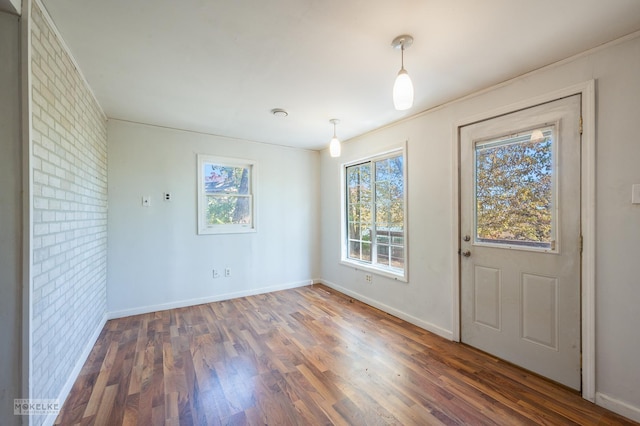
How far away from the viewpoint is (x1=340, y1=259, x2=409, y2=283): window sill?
333 cm

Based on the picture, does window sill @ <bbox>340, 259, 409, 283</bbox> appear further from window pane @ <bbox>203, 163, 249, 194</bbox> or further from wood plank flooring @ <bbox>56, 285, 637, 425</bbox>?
window pane @ <bbox>203, 163, 249, 194</bbox>

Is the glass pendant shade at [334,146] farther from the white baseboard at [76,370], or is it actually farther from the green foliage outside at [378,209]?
the white baseboard at [76,370]

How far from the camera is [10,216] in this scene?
138 centimetres

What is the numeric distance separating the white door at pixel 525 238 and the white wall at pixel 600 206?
130 mm

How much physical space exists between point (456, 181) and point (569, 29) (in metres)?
1.34

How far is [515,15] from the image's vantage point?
1.57 meters

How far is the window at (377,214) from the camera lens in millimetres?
3463

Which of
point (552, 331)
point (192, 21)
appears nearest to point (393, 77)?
point (192, 21)

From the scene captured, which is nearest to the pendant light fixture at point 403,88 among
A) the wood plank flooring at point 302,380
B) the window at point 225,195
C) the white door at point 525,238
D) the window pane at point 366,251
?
the white door at point 525,238

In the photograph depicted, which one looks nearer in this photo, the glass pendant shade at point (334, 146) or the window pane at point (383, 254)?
the glass pendant shade at point (334, 146)

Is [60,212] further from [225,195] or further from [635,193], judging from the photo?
[635,193]

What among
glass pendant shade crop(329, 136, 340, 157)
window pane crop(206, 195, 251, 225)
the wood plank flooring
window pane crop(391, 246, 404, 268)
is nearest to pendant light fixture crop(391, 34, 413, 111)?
glass pendant shade crop(329, 136, 340, 157)

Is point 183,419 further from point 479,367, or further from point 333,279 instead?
point 333,279

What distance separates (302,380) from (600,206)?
2525 millimetres
